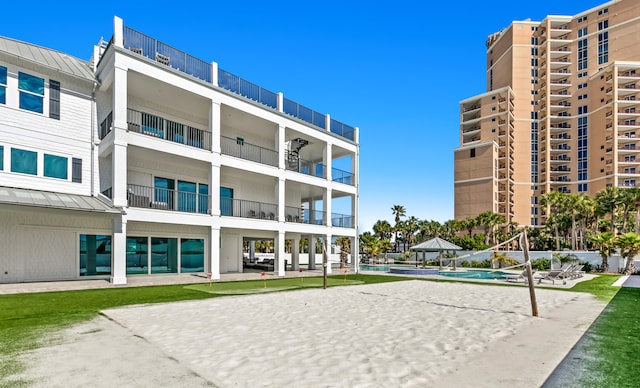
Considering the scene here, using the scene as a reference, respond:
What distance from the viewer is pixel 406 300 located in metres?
12.4

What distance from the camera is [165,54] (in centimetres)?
1805

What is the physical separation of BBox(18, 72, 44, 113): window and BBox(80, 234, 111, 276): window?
6.14 meters

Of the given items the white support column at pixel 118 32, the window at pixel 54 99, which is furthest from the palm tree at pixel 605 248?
the window at pixel 54 99

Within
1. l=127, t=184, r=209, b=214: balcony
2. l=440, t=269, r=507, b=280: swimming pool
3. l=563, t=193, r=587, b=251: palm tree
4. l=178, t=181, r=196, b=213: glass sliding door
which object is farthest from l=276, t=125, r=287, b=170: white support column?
l=563, t=193, r=587, b=251: palm tree

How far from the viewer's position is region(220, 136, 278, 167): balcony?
76.4ft

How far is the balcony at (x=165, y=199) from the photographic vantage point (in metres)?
17.9

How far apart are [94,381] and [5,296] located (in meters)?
10.4

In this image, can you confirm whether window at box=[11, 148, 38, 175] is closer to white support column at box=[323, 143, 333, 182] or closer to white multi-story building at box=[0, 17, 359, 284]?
white multi-story building at box=[0, 17, 359, 284]

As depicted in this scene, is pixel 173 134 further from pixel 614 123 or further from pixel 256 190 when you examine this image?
pixel 614 123

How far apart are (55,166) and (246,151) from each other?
35.5ft

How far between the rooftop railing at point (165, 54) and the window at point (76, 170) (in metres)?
5.89

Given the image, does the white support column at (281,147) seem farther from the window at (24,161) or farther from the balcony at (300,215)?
the window at (24,161)

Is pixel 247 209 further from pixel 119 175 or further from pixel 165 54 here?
pixel 165 54

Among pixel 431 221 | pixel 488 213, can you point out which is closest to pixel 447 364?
pixel 488 213
